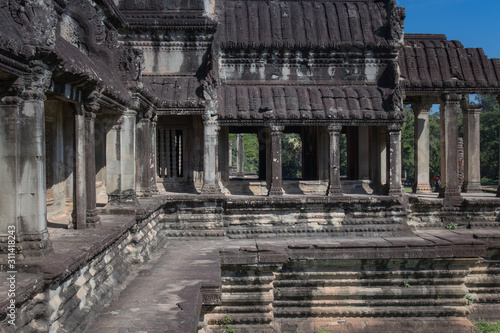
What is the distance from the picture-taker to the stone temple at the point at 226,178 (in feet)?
15.2

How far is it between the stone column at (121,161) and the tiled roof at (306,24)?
491cm

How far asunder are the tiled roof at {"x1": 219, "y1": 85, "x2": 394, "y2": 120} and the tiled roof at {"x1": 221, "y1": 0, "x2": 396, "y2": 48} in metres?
1.20

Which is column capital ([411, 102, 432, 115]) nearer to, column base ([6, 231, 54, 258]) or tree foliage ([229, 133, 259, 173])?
column base ([6, 231, 54, 258])

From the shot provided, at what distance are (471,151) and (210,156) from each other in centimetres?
829

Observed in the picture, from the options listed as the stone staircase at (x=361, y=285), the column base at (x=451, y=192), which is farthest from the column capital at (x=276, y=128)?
the column base at (x=451, y=192)

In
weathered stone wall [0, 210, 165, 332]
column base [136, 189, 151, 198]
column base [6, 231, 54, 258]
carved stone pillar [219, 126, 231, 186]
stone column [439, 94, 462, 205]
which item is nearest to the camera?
weathered stone wall [0, 210, 165, 332]

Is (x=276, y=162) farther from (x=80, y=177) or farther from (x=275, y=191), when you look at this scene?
(x=80, y=177)

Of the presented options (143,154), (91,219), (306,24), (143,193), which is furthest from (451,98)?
(91,219)

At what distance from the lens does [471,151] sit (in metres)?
14.7

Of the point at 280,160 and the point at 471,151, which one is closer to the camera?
the point at 280,160

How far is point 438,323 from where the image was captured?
915 centimetres

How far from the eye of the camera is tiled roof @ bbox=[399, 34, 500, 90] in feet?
42.1

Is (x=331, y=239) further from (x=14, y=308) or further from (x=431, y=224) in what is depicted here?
(x=14, y=308)

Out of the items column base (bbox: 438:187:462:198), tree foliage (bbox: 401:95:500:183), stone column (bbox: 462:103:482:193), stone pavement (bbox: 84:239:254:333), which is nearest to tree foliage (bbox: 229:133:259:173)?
tree foliage (bbox: 401:95:500:183)
